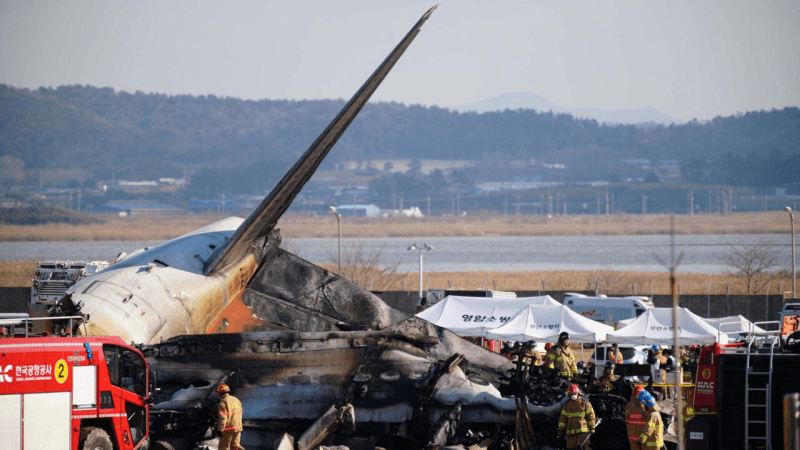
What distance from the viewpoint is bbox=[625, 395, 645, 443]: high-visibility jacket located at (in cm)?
1994

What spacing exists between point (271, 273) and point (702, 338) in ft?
55.1

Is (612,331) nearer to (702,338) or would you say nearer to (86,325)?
(702,338)

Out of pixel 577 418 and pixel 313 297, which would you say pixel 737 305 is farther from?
pixel 577 418

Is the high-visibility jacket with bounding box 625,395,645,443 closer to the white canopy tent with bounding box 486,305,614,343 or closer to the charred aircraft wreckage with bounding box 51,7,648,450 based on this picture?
the charred aircraft wreckage with bounding box 51,7,648,450

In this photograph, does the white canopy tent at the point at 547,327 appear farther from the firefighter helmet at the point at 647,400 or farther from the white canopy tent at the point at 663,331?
the firefighter helmet at the point at 647,400

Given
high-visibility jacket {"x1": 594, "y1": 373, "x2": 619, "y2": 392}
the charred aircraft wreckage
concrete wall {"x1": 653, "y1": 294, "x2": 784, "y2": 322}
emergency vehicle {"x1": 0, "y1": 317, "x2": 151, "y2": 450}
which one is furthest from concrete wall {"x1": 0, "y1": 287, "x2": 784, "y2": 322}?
emergency vehicle {"x1": 0, "y1": 317, "x2": 151, "y2": 450}

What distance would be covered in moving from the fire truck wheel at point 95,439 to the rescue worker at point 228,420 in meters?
2.14

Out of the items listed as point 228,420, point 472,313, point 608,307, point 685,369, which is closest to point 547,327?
point 472,313

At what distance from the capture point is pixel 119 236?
194375mm

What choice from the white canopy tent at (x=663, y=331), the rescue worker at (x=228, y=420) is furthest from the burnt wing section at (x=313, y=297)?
the white canopy tent at (x=663, y=331)

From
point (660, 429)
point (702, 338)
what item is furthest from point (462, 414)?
point (702, 338)

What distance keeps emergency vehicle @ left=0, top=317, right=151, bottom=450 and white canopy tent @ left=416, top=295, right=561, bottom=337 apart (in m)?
22.2

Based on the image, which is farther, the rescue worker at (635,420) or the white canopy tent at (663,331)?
the white canopy tent at (663,331)

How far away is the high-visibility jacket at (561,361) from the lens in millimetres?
25481
